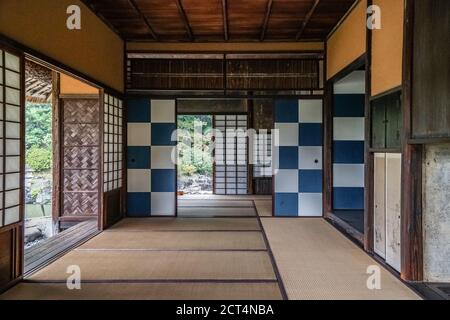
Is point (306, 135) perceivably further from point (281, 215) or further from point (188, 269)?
point (188, 269)

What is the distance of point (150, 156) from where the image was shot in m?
6.01

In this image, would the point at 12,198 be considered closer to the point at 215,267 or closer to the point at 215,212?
the point at 215,267

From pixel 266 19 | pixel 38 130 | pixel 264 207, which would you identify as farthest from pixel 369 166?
pixel 38 130

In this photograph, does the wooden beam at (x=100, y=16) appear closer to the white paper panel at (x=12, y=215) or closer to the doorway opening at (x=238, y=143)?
the white paper panel at (x=12, y=215)

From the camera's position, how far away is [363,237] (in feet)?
13.4

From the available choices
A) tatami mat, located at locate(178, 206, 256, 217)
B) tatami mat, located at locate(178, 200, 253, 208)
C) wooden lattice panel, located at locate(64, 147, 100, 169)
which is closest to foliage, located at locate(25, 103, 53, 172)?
wooden lattice panel, located at locate(64, 147, 100, 169)

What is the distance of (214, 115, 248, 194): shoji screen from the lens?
9141mm

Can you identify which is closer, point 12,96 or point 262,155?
point 12,96

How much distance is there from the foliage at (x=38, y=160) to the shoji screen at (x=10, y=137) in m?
6.98

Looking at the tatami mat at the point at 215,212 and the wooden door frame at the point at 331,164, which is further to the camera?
the tatami mat at the point at 215,212

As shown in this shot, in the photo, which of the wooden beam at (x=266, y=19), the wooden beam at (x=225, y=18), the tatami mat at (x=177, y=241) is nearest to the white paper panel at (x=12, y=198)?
the tatami mat at (x=177, y=241)

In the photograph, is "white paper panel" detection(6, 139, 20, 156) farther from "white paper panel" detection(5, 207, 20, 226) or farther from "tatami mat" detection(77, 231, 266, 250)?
"tatami mat" detection(77, 231, 266, 250)

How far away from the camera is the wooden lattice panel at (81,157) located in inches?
228

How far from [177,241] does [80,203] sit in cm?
238
